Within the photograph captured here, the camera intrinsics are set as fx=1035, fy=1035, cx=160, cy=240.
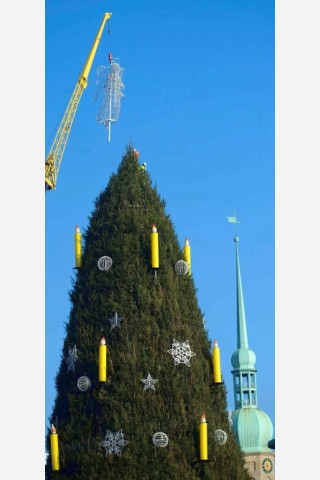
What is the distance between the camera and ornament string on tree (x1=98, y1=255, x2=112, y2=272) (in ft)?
76.8

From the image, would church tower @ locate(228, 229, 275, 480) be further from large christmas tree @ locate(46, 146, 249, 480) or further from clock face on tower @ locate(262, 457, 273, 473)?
large christmas tree @ locate(46, 146, 249, 480)

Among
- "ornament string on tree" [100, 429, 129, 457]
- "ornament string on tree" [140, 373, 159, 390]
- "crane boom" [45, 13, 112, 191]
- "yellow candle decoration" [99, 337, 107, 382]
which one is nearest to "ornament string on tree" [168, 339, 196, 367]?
"ornament string on tree" [140, 373, 159, 390]

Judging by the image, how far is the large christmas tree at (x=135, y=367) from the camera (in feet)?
71.3

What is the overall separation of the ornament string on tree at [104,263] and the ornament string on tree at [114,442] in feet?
12.4

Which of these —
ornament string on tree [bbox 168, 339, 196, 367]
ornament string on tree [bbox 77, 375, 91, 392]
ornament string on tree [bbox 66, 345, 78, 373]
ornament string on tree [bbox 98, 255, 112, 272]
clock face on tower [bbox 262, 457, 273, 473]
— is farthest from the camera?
clock face on tower [bbox 262, 457, 273, 473]

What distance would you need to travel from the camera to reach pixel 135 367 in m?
22.3

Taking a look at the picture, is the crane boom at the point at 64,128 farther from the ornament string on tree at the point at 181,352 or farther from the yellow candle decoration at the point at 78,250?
the ornament string on tree at the point at 181,352

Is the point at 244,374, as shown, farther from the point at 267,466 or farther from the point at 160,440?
the point at 160,440

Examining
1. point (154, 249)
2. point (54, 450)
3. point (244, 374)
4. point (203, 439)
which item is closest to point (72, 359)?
point (54, 450)

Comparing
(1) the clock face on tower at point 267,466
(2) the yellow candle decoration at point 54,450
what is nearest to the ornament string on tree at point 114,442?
(2) the yellow candle decoration at point 54,450

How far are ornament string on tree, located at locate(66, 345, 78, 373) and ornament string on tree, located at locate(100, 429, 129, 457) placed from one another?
1.86m

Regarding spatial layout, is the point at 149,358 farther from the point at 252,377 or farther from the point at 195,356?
the point at 252,377

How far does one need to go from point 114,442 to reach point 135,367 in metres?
1.67
